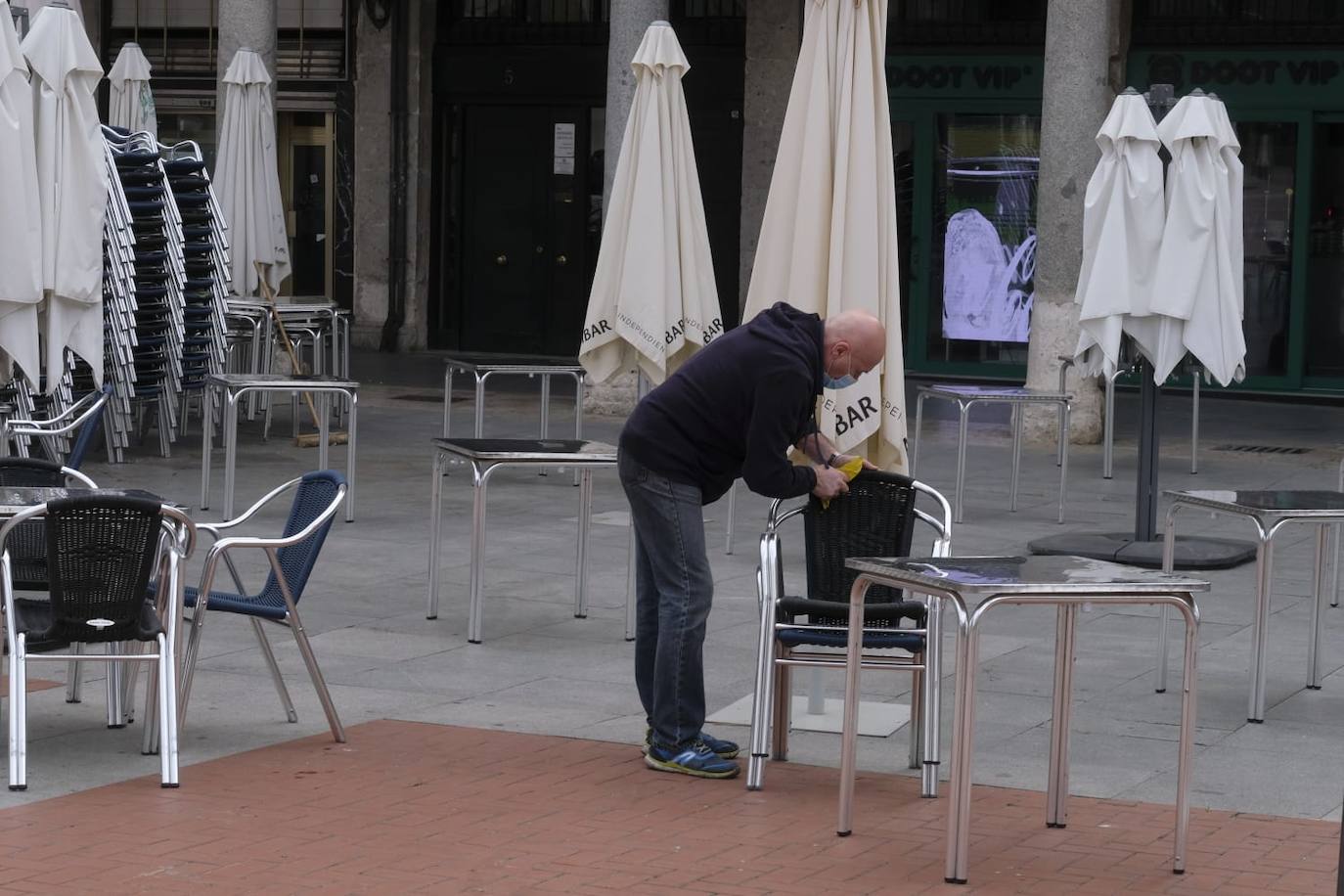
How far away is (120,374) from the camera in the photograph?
47.2ft

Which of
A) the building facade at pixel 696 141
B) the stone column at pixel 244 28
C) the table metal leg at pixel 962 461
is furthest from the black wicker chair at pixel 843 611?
the stone column at pixel 244 28

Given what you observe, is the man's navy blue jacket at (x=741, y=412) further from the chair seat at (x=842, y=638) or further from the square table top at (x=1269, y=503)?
the square table top at (x=1269, y=503)

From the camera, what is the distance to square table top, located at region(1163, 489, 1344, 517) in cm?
750

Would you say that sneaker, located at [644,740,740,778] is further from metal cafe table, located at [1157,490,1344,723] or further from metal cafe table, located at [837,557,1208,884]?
metal cafe table, located at [1157,490,1344,723]

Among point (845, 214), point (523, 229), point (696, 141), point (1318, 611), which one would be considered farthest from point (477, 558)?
point (523, 229)

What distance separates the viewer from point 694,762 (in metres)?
6.59

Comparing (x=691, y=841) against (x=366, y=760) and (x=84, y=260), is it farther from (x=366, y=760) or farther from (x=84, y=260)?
(x=84, y=260)

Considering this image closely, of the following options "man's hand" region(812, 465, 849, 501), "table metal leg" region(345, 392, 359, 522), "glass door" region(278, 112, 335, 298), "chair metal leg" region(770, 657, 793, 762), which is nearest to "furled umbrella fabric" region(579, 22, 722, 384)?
"table metal leg" region(345, 392, 359, 522)

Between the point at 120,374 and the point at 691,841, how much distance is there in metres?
9.54

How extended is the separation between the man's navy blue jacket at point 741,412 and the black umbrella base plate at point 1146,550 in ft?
14.3

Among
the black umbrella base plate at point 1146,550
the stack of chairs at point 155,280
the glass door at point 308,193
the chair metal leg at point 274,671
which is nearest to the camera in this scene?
the chair metal leg at point 274,671

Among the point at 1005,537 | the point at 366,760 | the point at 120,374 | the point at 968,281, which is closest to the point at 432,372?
the point at 968,281

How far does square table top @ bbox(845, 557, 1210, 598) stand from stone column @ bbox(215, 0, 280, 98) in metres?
14.3

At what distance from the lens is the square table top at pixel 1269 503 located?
750 cm
